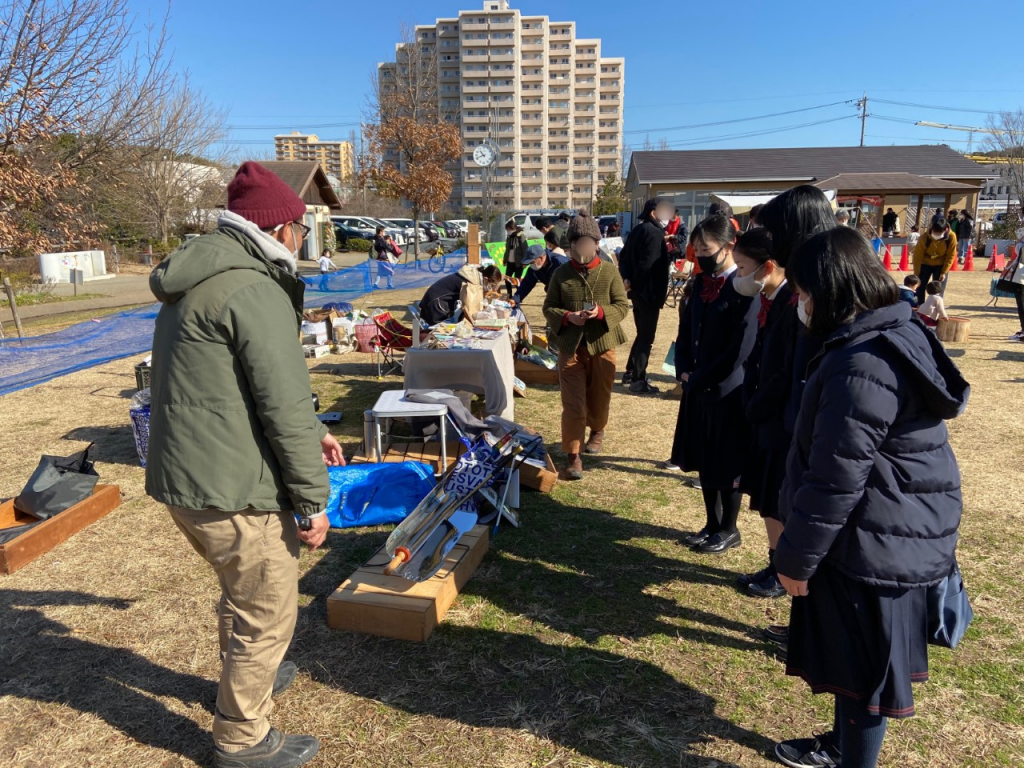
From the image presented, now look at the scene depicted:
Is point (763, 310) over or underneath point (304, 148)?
underneath

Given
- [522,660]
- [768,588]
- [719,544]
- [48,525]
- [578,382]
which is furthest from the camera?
[578,382]

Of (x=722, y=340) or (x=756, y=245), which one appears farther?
(x=722, y=340)

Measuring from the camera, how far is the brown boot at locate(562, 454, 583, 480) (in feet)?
16.3

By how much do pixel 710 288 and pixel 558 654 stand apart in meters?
2.08

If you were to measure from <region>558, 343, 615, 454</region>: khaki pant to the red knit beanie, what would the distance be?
2977 mm

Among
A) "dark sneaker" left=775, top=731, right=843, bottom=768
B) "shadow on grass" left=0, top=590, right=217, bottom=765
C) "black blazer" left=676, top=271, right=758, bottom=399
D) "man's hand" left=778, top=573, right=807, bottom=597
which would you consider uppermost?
"black blazer" left=676, top=271, right=758, bottom=399

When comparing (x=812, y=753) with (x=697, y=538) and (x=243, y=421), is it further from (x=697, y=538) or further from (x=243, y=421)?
(x=243, y=421)

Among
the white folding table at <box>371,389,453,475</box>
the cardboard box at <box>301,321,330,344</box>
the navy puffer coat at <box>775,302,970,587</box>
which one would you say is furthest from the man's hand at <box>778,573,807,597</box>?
the cardboard box at <box>301,321,330,344</box>

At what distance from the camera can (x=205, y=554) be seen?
2113 millimetres

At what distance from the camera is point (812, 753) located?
7.54 feet

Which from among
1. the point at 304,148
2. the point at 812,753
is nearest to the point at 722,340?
the point at 812,753

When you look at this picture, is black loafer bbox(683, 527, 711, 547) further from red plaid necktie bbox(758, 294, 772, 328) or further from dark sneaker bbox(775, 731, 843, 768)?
dark sneaker bbox(775, 731, 843, 768)

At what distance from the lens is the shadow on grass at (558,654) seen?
8.30ft

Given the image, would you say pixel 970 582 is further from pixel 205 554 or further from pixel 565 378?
pixel 205 554
